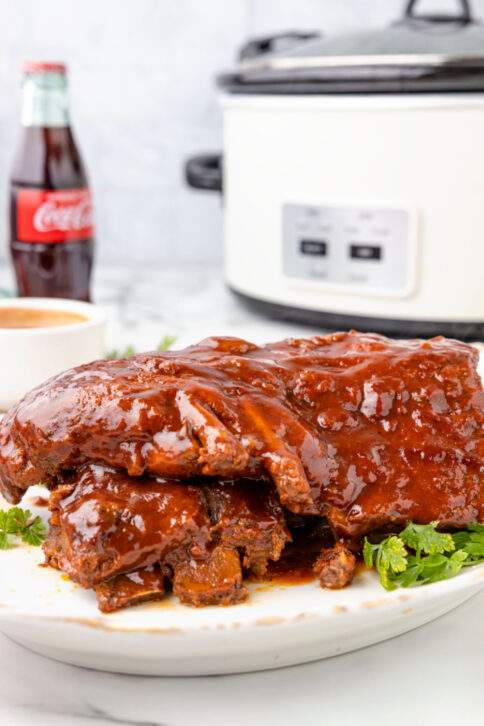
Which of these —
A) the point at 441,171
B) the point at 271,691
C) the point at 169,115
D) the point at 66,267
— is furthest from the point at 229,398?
the point at 169,115

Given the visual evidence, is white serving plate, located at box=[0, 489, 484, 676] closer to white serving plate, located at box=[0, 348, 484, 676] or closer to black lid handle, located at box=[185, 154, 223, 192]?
white serving plate, located at box=[0, 348, 484, 676]

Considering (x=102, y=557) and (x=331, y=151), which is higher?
(x=331, y=151)

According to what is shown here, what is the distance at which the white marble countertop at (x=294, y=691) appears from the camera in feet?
3.71

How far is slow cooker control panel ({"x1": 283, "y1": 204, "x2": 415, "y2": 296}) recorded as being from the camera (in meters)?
2.55

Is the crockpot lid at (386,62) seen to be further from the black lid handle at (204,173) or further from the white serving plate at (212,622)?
the white serving plate at (212,622)

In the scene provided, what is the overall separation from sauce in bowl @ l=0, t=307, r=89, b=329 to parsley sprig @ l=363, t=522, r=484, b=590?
1.22m

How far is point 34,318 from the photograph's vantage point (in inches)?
91.1

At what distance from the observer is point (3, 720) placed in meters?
1.12

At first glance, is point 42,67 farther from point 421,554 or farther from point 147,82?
point 421,554

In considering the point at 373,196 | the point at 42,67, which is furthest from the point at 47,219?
the point at 373,196

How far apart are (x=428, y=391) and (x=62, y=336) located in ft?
3.23

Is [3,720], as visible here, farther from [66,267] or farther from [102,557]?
[66,267]

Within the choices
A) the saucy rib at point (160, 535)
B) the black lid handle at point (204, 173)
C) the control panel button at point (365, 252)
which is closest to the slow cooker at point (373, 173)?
the control panel button at point (365, 252)

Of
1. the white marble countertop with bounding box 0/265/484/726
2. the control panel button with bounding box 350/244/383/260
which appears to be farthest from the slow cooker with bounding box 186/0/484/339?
the white marble countertop with bounding box 0/265/484/726
